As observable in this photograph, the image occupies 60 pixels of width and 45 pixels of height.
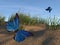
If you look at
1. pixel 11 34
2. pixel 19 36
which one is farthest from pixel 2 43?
pixel 19 36

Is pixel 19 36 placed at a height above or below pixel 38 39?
above

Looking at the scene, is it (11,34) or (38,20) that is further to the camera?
(38,20)

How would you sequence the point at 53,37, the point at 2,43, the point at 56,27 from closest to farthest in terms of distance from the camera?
the point at 53,37
the point at 2,43
the point at 56,27

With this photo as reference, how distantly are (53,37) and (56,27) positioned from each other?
0.91 meters

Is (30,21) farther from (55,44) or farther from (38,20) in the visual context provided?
(55,44)

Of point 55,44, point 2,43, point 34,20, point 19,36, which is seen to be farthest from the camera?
point 34,20

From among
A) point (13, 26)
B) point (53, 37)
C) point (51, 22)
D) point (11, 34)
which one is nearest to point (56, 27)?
point (51, 22)

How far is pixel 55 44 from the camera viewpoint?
185 inches

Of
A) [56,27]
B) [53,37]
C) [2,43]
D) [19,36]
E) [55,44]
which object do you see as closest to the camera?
[19,36]

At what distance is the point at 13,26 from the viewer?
Answer: 2770 millimetres

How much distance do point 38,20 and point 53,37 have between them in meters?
2.72

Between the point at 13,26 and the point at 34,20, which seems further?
the point at 34,20

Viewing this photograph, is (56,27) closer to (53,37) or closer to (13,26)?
(53,37)

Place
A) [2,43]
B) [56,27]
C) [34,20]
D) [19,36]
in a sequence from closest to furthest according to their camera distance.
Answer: [19,36]
[2,43]
[56,27]
[34,20]
